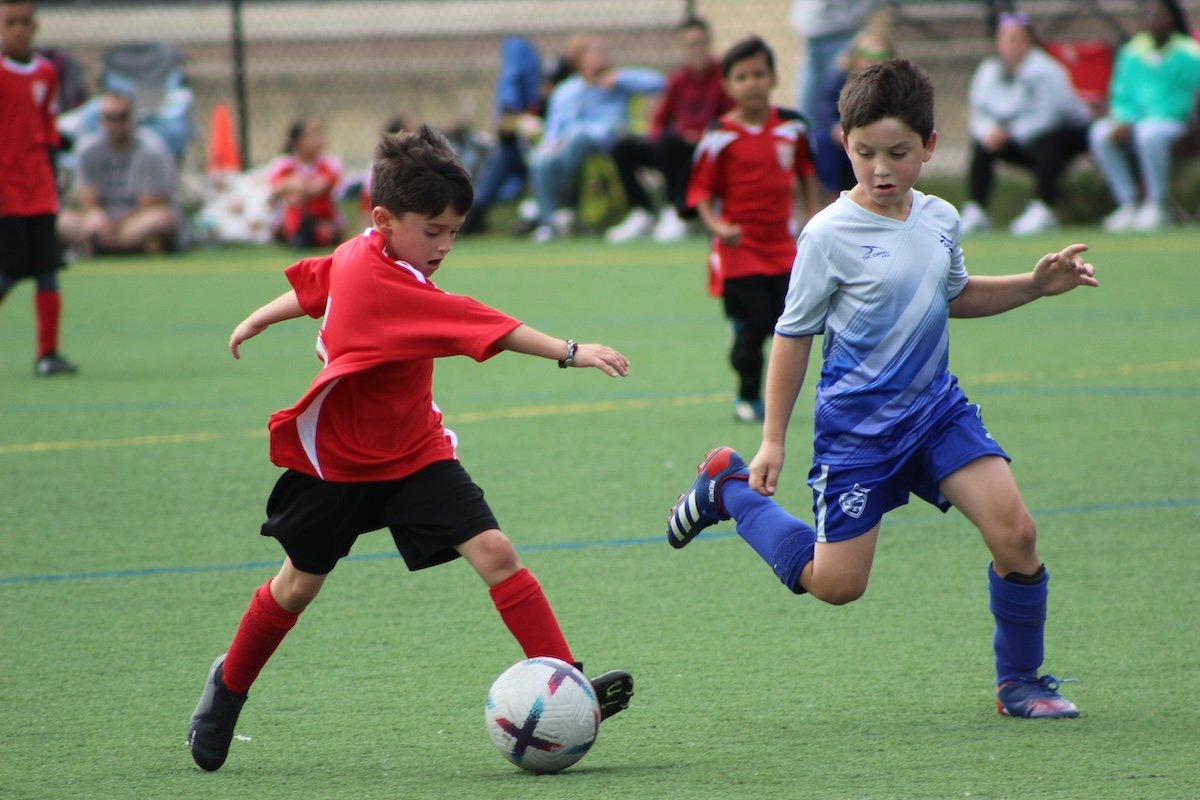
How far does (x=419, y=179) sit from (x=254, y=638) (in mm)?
1066

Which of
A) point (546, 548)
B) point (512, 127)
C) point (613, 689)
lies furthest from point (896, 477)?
point (512, 127)

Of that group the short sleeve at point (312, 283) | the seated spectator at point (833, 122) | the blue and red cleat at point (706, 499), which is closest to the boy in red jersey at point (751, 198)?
the blue and red cleat at point (706, 499)

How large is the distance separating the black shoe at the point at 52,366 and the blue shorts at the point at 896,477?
667 centimetres

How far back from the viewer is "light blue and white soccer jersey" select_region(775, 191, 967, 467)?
12.7 ft

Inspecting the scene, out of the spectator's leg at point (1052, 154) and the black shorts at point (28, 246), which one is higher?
the black shorts at point (28, 246)

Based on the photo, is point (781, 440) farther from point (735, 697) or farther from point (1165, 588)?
point (1165, 588)

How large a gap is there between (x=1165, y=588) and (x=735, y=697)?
1.56m

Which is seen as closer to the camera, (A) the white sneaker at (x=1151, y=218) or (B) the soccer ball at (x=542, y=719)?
(B) the soccer ball at (x=542, y=719)

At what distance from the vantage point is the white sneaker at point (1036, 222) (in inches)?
609

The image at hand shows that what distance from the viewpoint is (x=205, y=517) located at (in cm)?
618

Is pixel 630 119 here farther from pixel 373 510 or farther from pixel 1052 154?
pixel 373 510

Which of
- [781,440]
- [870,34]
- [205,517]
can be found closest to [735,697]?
[781,440]

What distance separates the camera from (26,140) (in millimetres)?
9305

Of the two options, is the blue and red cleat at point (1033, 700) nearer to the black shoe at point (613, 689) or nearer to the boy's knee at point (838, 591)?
the boy's knee at point (838, 591)
